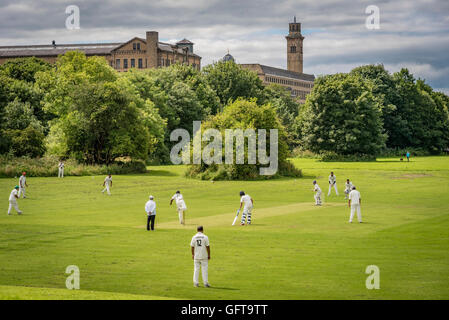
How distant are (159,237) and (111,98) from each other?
171 ft

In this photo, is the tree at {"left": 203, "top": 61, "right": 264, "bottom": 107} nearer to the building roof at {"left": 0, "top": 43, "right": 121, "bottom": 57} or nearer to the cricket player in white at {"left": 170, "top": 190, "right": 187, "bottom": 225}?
the building roof at {"left": 0, "top": 43, "right": 121, "bottom": 57}

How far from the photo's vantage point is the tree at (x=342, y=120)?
10962 centimetres

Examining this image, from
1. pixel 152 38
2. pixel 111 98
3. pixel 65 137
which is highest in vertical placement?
pixel 152 38

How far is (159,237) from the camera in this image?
29625 millimetres

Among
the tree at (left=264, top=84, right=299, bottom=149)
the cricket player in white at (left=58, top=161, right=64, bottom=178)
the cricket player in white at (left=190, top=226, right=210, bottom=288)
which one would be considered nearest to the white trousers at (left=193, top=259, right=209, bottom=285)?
the cricket player in white at (left=190, top=226, right=210, bottom=288)

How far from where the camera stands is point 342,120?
4380 inches

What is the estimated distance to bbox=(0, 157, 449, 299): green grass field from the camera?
1961 centimetres

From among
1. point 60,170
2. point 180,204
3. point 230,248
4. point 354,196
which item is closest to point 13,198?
point 180,204

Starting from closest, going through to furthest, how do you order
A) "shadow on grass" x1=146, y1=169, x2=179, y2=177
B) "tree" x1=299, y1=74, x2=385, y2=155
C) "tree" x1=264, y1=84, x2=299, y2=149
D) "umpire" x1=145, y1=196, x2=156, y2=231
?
"umpire" x1=145, y1=196, x2=156, y2=231
"shadow on grass" x1=146, y1=169, x2=179, y2=177
"tree" x1=299, y1=74, x2=385, y2=155
"tree" x1=264, y1=84, x2=299, y2=149

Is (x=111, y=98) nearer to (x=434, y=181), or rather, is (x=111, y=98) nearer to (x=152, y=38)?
(x=434, y=181)

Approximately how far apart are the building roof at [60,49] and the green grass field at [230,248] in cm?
12375

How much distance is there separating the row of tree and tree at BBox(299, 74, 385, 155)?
17 cm

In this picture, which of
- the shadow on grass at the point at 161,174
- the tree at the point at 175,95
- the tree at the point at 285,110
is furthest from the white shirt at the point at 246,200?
the tree at the point at 285,110
